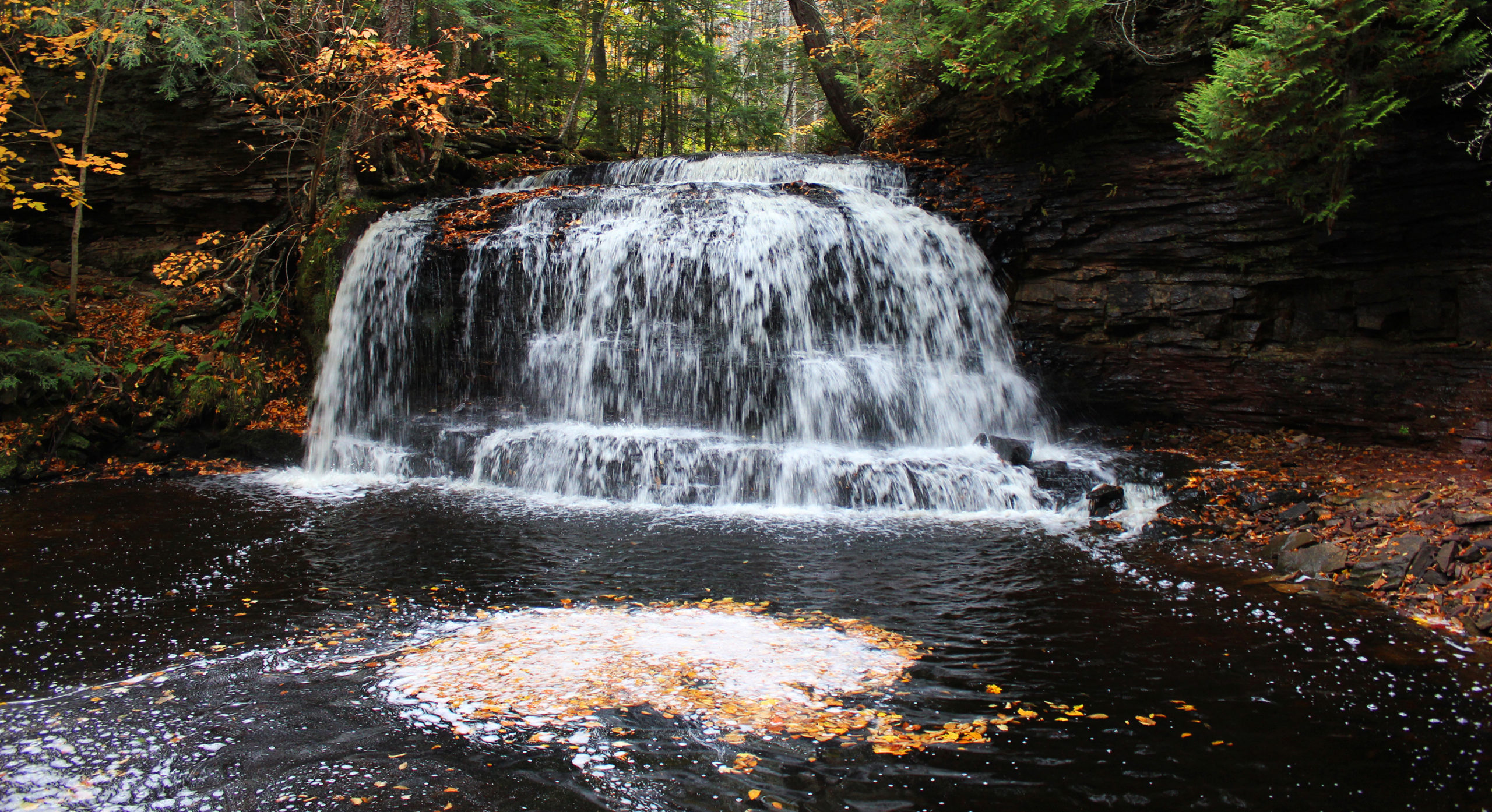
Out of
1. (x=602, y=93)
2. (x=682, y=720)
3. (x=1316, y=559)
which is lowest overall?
(x=682, y=720)

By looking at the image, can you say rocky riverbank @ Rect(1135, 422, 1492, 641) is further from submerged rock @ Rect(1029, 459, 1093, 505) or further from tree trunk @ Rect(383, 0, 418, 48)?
tree trunk @ Rect(383, 0, 418, 48)

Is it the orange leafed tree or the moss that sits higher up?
the orange leafed tree

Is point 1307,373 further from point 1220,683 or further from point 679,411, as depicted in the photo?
point 679,411

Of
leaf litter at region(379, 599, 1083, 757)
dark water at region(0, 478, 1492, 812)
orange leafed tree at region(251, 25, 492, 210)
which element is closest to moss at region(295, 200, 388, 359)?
orange leafed tree at region(251, 25, 492, 210)

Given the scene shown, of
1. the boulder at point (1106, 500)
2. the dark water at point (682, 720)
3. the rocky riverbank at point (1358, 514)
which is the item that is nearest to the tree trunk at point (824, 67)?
the rocky riverbank at point (1358, 514)

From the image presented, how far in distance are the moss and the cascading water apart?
267 millimetres

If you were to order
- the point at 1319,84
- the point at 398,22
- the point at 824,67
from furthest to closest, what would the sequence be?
the point at 824,67
the point at 398,22
the point at 1319,84

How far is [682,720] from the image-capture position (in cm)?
325

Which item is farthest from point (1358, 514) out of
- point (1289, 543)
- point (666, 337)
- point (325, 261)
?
point (325, 261)

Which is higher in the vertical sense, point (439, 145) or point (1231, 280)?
point (439, 145)

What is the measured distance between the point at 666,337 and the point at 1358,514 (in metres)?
6.81

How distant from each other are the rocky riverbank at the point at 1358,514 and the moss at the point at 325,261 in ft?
32.8

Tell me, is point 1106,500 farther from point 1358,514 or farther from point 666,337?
point 666,337

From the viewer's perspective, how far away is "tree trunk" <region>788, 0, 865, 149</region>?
1459 centimetres
